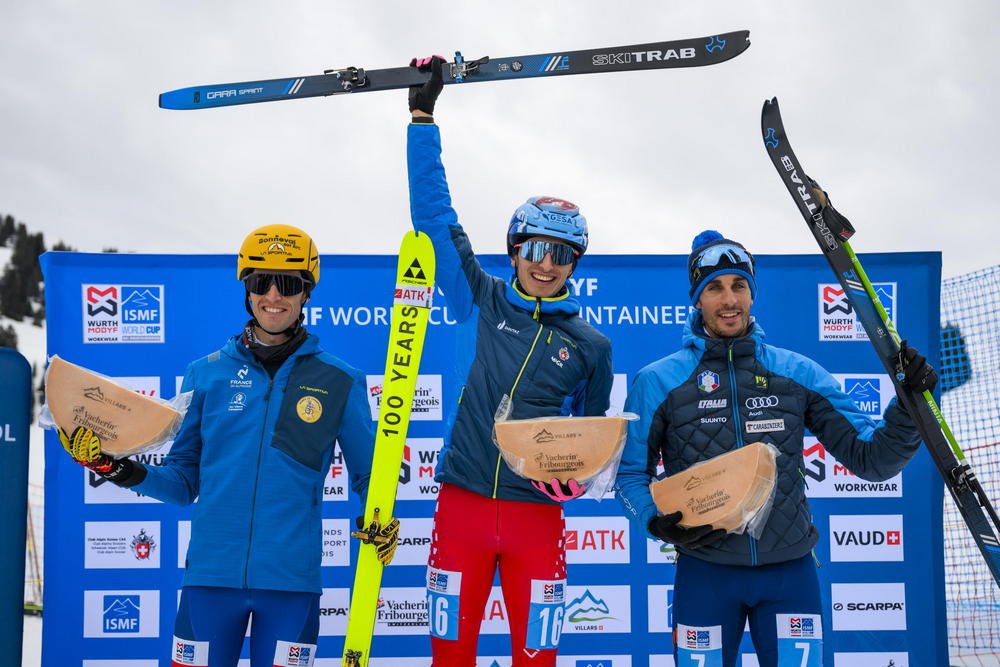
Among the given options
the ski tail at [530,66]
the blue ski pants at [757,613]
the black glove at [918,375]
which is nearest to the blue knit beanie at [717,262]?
the black glove at [918,375]

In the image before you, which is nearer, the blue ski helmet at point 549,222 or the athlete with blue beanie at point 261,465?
the athlete with blue beanie at point 261,465

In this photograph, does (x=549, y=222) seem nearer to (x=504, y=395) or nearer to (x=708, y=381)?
(x=504, y=395)

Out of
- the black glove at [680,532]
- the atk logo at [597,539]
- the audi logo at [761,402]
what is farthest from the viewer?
the atk logo at [597,539]

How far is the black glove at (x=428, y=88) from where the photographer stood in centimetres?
321

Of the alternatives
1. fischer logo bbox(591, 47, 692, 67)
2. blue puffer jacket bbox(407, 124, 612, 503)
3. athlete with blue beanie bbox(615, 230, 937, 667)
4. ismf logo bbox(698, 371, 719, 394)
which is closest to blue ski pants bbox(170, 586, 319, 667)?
blue puffer jacket bbox(407, 124, 612, 503)

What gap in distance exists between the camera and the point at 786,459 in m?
2.87

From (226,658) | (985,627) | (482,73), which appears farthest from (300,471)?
(985,627)

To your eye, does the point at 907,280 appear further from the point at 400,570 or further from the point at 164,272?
the point at 164,272

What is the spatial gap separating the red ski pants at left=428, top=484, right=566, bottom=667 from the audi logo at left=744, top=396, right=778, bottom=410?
900mm

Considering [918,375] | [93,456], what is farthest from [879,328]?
[93,456]

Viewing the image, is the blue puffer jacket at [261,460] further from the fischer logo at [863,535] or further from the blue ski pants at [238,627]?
the fischer logo at [863,535]

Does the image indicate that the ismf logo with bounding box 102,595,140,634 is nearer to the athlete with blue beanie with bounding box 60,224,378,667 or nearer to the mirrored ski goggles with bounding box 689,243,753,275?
the athlete with blue beanie with bounding box 60,224,378,667

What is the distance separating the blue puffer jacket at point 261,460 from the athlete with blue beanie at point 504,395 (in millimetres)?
429

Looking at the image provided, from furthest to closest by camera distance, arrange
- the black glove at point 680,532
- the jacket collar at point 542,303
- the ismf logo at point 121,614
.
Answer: the ismf logo at point 121,614 → the jacket collar at point 542,303 → the black glove at point 680,532
